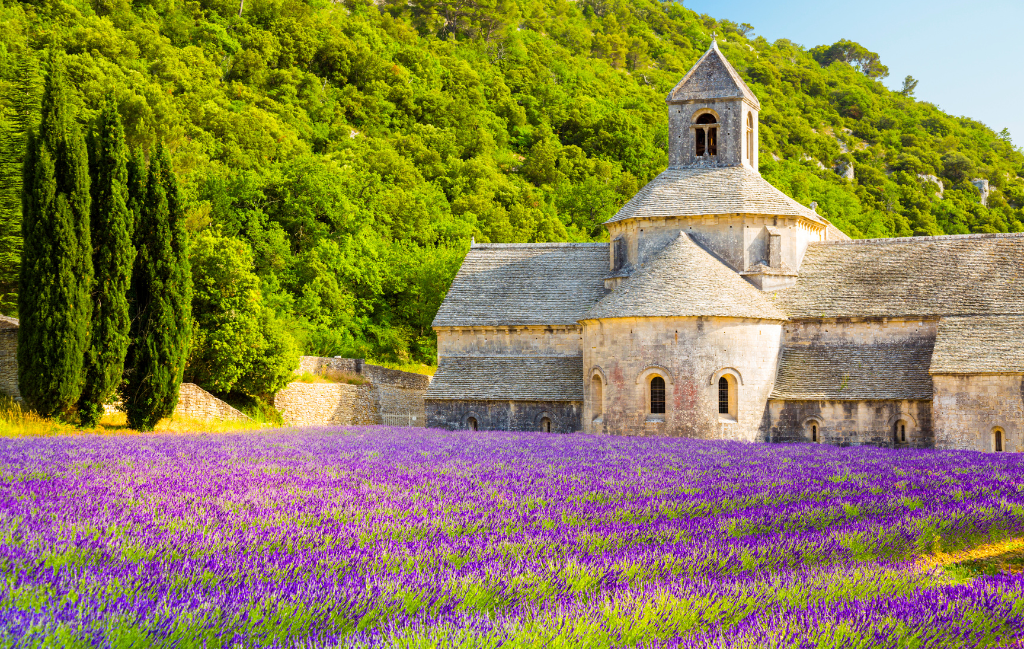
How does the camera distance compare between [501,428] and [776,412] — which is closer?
[776,412]

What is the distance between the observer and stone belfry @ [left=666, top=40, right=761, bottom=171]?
117ft

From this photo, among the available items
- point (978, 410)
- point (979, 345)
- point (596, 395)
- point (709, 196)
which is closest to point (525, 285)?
point (596, 395)

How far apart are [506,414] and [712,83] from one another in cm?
1602

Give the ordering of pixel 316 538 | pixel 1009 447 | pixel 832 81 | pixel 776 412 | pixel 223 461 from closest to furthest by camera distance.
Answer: pixel 316 538 → pixel 223 461 → pixel 1009 447 → pixel 776 412 → pixel 832 81

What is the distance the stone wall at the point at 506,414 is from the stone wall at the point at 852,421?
7158 mm

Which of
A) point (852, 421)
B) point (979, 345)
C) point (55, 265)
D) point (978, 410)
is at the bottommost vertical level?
point (852, 421)

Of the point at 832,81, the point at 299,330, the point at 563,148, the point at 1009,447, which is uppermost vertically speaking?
the point at 832,81

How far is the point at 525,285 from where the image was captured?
1436 inches

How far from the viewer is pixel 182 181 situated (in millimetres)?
45250

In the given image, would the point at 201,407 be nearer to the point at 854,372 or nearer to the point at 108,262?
the point at 108,262

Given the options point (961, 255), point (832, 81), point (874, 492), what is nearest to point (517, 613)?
point (874, 492)

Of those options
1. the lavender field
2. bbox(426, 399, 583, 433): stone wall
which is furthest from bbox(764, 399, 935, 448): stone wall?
the lavender field

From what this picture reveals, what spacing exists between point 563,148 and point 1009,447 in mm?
57072

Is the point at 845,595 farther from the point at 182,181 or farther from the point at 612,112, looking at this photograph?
the point at 612,112
